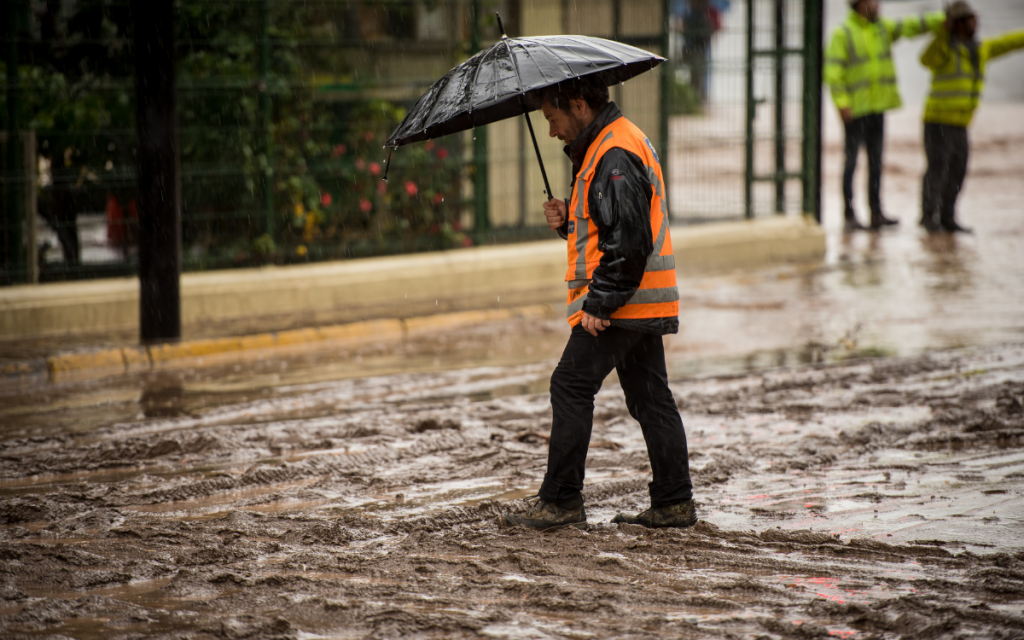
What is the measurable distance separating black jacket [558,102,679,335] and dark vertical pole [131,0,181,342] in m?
5.06

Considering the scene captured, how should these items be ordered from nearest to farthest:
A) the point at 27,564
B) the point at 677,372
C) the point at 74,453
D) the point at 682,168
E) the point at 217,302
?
the point at 27,564, the point at 74,453, the point at 677,372, the point at 217,302, the point at 682,168

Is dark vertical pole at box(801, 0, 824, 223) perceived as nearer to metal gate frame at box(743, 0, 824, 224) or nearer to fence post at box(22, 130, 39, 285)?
metal gate frame at box(743, 0, 824, 224)

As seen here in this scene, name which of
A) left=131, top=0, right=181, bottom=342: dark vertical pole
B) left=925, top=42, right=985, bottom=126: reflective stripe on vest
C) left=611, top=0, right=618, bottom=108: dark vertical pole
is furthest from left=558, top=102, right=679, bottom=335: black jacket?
left=925, top=42, right=985, bottom=126: reflective stripe on vest

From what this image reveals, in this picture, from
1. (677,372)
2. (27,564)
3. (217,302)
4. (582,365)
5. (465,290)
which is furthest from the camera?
(465,290)

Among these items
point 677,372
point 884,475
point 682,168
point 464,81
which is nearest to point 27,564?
point 464,81

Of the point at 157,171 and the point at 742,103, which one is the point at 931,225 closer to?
the point at 742,103

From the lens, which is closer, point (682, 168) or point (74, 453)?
point (74, 453)

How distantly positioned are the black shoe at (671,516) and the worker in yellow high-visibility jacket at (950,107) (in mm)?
10516

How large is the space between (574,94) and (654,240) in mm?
648

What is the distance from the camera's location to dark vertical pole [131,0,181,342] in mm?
8508

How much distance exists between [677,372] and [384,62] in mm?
5038

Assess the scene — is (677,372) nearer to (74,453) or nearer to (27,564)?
(74,453)

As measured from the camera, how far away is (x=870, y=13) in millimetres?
13922

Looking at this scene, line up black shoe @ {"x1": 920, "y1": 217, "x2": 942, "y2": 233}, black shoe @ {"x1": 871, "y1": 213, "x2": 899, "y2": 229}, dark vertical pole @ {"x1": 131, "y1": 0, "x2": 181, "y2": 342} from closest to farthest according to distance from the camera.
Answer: dark vertical pole @ {"x1": 131, "y1": 0, "x2": 181, "y2": 342} < black shoe @ {"x1": 920, "y1": 217, "x2": 942, "y2": 233} < black shoe @ {"x1": 871, "y1": 213, "x2": 899, "y2": 229}
